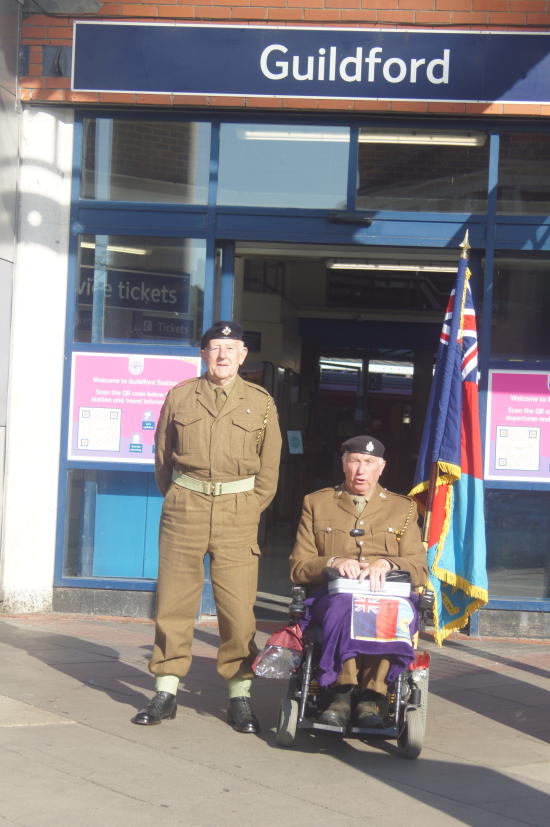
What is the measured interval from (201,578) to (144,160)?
4.13m

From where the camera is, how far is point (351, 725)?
552 centimetres

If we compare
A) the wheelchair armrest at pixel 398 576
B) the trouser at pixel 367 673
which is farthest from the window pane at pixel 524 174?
the trouser at pixel 367 673

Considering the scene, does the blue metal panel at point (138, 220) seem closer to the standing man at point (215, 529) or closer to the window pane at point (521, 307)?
the window pane at point (521, 307)

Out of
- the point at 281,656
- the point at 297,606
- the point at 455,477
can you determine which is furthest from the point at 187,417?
the point at 455,477

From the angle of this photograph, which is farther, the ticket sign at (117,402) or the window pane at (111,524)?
the window pane at (111,524)

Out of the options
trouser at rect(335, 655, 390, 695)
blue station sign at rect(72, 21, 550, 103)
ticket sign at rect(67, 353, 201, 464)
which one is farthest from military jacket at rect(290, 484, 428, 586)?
blue station sign at rect(72, 21, 550, 103)

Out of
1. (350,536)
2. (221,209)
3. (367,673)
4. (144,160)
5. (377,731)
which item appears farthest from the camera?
(144,160)

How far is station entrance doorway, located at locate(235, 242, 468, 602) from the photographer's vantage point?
1728 centimetres

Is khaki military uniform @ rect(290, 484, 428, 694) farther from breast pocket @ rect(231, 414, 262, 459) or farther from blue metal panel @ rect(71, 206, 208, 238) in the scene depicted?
blue metal panel @ rect(71, 206, 208, 238)

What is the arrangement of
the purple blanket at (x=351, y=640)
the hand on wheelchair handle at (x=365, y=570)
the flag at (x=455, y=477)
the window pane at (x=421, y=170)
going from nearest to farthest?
the purple blanket at (x=351, y=640), the hand on wheelchair handle at (x=365, y=570), the flag at (x=455, y=477), the window pane at (x=421, y=170)

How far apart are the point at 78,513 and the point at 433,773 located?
448cm

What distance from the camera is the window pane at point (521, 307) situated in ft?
28.8

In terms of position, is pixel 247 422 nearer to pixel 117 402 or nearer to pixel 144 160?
pixel 117 402

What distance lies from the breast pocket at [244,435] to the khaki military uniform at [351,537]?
1.31 ft
